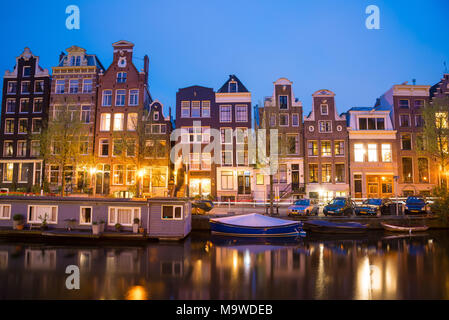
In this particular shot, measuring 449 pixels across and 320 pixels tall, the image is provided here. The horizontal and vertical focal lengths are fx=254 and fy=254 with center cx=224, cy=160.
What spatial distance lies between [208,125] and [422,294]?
105ft

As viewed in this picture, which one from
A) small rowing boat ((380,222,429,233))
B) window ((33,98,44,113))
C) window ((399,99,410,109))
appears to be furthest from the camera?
→ window ((33,98,44,113))

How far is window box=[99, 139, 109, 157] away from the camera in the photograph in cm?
3775

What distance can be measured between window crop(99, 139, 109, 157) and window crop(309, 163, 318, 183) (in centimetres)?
3028

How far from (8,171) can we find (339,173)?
4916 cm

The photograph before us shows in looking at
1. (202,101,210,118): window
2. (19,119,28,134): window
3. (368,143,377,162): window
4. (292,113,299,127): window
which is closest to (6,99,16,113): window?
(19,119,28,134): window

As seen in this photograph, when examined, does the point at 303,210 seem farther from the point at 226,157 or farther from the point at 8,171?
the point at 8,171

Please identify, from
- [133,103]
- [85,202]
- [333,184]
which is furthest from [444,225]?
[133,103]

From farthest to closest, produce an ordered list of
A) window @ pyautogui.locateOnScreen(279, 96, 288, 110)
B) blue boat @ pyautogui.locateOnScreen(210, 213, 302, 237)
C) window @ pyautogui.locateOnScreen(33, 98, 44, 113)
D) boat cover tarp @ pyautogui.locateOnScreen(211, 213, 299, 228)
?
window @ pyautogui.locateOnScreen(33, 98, 44, 113) < window @ pyautogui.locateOnScreen(279, 96, 288, 110) < boat cover tarp @ pyautogui.locateOnScreen(211, 213, 299, 228) < blue boat @ pyautogui.locateOnScreen(210, 213, 302, 237)

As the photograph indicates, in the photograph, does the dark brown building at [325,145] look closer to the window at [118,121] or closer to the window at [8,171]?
the window at [118,121]

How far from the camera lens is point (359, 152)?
3791cm

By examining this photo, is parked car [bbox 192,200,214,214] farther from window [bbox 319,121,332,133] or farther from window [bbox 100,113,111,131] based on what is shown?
window [bbox 319,121,332,133]

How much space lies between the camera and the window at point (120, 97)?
38500mm

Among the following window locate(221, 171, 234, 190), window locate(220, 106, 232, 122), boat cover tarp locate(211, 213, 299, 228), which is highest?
window locate(220, 106, 232, 122)

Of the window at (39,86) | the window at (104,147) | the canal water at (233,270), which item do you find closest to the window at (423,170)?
the canal water at (233,270)
